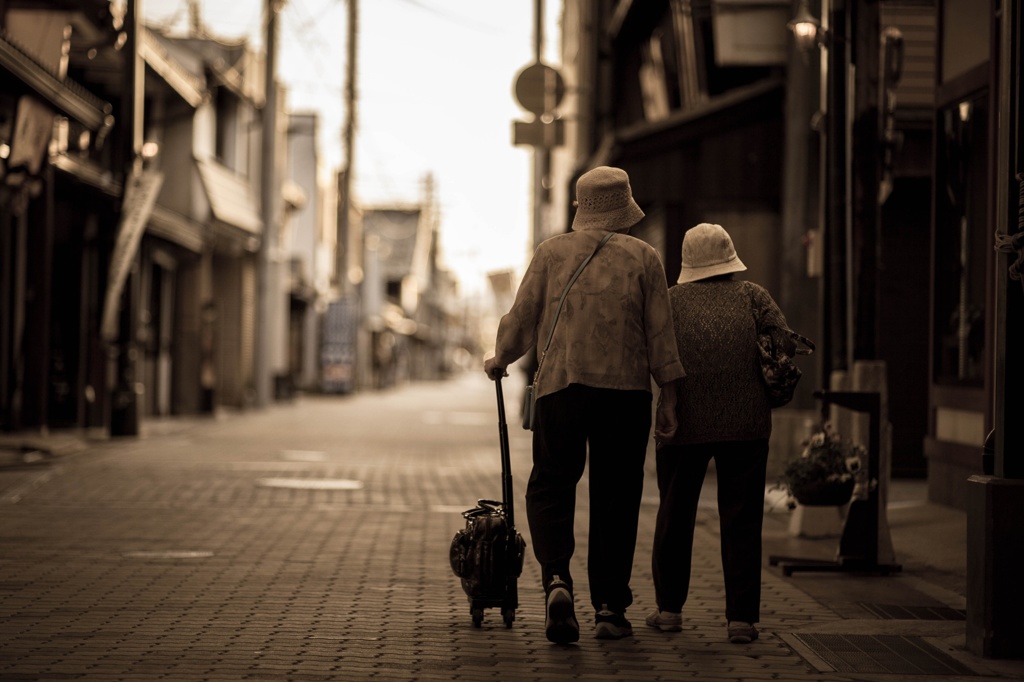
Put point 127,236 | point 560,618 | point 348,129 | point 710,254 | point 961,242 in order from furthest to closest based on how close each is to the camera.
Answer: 1. point 348,129
2. point 127,236
3. point 961,242
4. point 710,254
5. point 560,618

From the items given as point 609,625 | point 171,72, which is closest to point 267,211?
point 171,72

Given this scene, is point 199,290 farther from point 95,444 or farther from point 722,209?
point 722,209

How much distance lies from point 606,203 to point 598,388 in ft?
2.68

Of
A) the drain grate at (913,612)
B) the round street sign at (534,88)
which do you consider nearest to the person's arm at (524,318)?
the drain grate at (913,612)

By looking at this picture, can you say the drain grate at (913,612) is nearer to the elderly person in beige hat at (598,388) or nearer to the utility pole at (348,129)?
the elderly person in beige hat at (598,388)

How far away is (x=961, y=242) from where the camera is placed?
1237cm

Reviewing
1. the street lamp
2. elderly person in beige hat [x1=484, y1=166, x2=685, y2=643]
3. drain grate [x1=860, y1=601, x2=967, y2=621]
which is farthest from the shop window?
elderly person in beige hat [x1=484, y1=166, x2=685, y2=643]

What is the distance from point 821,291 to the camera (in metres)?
10.4

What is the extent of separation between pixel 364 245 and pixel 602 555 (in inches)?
2608

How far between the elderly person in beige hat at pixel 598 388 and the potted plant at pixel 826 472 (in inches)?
96.1

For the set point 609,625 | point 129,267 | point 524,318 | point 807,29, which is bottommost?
point 609,625

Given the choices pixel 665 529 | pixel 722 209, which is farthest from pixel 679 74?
pixel 665 529

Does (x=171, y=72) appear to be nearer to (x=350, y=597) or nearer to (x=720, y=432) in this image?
(x=350, y=597)

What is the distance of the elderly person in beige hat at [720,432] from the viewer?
6328mm
